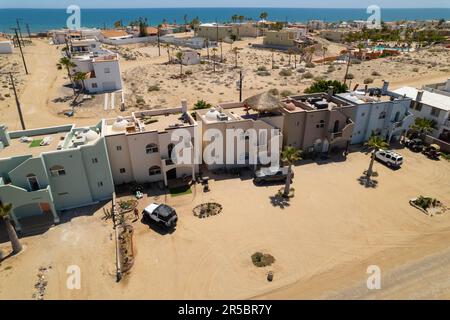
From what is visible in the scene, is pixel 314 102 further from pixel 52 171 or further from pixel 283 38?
pixel 283 38

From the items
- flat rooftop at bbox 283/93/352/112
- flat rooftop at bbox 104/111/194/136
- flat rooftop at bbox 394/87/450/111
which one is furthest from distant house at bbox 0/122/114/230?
flat rooftop at bbox 394/87/450/111

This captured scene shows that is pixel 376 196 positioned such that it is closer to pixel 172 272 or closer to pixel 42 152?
pixel 172 272

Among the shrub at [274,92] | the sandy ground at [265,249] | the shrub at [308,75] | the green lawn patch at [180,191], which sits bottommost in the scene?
the sandy ground at [265,249]

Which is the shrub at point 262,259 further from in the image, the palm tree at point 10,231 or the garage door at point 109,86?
the garage door at point 109,86

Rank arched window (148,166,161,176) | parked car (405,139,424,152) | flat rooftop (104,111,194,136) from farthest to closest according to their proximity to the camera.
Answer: parked car (405,139,424,152) < arched window (148,166,161,176) < flat rooftop (104,111,194,136)

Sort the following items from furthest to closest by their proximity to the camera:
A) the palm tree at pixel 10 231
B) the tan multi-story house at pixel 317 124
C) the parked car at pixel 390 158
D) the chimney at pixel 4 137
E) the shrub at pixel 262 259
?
the tan multi-story house at pixel 317 124
the parked car at pixel 390 158
the chimney at pixel 4 137
the shrub at pixel 262 259
the palm tree at pixel 10 231

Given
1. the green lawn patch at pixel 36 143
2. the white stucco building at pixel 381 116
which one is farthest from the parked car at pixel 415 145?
the green lawn patch at pixel 36 143

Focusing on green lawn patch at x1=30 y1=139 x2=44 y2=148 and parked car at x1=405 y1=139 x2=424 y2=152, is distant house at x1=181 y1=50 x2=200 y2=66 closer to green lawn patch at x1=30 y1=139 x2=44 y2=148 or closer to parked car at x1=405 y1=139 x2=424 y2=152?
parked car at x1=405 y1=139 x2=424 y2=152

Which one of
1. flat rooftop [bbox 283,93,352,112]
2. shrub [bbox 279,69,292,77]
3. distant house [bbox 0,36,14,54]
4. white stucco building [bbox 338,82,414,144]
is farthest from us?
distant house [bbox 0,36,14,54]
